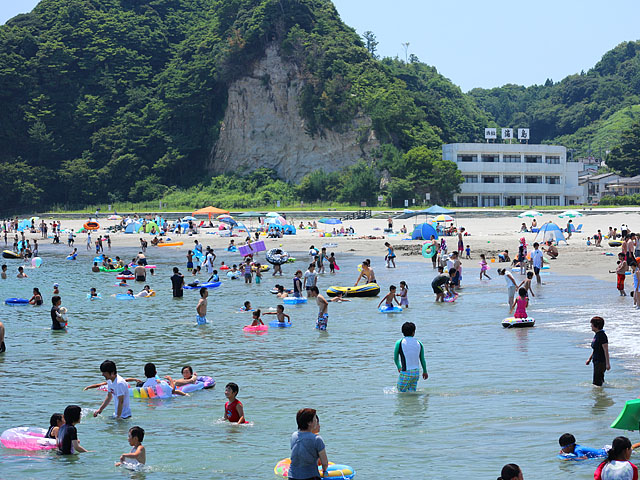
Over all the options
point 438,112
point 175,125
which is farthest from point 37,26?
point 438,112

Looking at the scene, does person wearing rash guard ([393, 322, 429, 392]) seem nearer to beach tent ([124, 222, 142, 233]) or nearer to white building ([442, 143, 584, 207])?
beach tent ([124, 222, 142, 233])

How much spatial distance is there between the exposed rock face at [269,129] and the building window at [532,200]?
93.2 ft

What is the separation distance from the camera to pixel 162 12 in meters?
135

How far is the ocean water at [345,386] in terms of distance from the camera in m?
11.3

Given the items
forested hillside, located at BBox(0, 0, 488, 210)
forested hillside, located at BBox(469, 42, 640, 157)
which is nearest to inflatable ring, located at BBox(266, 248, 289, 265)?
forested hillside, located at BBox(0, 0, 488, 210)

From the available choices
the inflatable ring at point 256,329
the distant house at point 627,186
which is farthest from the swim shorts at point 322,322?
the distant house at point 627,186

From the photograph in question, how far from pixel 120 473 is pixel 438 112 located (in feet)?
341

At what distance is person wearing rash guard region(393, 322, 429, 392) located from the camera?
42.9ft

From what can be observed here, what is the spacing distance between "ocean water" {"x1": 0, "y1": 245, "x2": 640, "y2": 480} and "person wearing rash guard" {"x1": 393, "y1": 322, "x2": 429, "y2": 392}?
0.31 metres

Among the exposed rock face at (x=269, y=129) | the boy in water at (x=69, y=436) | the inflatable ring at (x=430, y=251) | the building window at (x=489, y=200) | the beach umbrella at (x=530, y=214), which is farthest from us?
the exposed rock face at (x=269, y=129)

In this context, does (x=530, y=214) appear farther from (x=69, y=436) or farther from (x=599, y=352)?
(x=69, y=436)

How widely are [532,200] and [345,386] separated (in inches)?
3260

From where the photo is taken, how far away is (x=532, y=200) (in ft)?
308

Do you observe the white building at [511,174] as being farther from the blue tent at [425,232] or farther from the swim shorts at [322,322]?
the swim shorts at [322,322]
